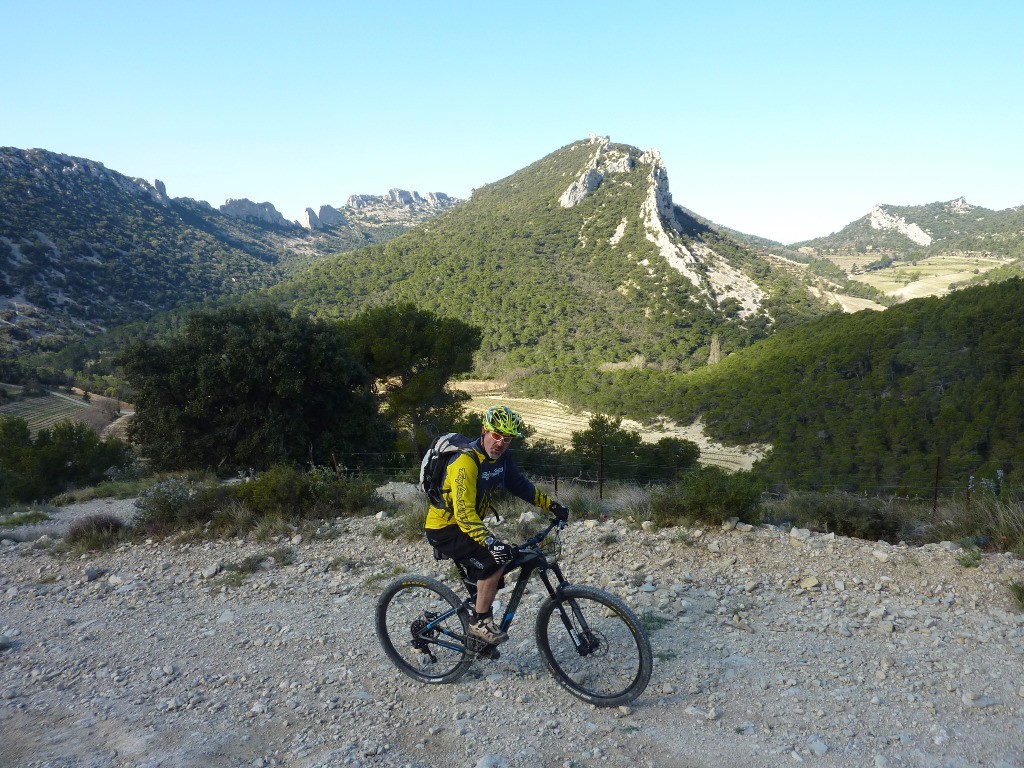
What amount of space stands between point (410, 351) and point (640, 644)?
63.4ft

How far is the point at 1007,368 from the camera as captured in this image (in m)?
29.5

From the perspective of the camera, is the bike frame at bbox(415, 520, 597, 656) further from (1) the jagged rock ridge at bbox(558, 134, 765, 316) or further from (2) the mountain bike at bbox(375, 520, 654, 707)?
(1) the jagged rock ridge at bbox(558, 134, 765, 316)

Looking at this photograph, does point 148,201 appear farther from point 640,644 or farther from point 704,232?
point 640,644

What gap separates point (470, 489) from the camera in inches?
129

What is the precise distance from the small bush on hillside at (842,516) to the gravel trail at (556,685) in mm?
885

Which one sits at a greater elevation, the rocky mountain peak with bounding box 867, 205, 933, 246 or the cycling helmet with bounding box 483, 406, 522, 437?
the rocky mountain peak with bounding box 867, 205, 933, 246

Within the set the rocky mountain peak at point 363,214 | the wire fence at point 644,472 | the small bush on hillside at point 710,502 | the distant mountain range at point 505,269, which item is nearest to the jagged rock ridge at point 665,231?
the distant mountain range at point 505,269

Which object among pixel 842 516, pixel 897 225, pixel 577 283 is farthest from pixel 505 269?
pixel 897 225

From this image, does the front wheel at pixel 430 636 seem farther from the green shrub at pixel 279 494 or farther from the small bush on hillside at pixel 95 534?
the small bush on hillside at pixel 95 534

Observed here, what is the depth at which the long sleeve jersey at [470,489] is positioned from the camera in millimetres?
3260

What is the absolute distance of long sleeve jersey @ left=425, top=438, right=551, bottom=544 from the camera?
326 cm

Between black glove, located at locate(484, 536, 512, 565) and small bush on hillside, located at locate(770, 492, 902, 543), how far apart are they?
4.66 metres

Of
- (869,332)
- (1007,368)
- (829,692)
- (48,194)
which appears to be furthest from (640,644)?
(48,194)

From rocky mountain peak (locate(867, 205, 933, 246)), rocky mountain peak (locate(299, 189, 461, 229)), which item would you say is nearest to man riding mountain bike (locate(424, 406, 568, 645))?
rocky mountain peak (locate(299, 189, 461, 229))
